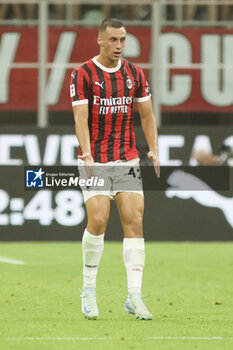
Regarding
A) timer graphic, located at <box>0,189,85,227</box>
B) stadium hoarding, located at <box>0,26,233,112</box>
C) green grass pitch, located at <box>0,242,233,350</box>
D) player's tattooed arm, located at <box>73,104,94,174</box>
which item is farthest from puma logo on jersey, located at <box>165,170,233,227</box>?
player's tattooed arm, located at <box>73,104,94,174</box>

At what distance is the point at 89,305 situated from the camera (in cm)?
798

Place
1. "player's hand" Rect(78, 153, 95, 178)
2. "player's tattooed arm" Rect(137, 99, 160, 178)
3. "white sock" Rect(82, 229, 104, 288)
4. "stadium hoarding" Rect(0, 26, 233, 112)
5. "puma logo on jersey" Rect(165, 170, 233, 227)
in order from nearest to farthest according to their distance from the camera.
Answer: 1. "player's hand" Rect(78, 153, 95, 178)
2. "white sock" Rect(82, 229, 104, 288)
3. "player's tattooed arm" Rect(137, 99, 160, 178)
4. "puma logo on jersey" Rect(165, 170, 233, 227)
5. "stadium hoarding" Rect(0, 26, 233, 112)

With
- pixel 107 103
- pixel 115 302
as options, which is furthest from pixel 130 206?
pixel 115 302

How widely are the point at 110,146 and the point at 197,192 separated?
793 cm

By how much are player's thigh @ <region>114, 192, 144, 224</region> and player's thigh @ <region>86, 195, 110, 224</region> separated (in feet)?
0.41

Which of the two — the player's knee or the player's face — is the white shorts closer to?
the player's knee

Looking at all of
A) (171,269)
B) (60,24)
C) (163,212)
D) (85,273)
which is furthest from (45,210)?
(85,273)

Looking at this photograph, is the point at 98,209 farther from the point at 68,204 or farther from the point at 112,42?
the point at 68,204

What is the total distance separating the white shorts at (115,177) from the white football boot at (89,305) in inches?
28.1

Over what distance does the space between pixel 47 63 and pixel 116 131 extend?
1041cm

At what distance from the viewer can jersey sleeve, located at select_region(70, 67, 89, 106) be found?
7836mm

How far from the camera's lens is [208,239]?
52.1ft

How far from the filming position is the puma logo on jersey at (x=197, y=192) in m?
15.7

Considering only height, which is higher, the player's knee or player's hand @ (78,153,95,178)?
player's hand @ (78,153,95,178)
